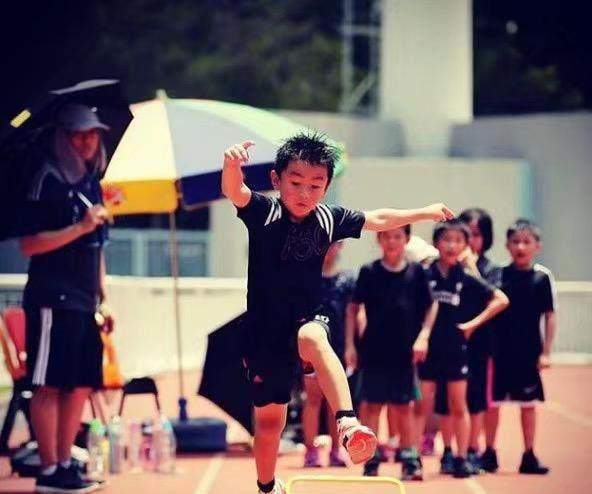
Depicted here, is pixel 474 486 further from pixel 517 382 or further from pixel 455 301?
pixel 455 301

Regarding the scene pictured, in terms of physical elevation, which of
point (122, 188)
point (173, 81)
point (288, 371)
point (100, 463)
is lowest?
point (100, 463)

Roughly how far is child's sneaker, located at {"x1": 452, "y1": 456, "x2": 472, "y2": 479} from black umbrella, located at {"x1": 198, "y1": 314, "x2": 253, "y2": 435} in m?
1.87

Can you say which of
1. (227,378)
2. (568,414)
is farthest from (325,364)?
(568,414)

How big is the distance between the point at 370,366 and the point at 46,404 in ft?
7.32

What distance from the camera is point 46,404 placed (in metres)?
10.3

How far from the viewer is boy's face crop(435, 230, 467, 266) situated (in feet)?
36.7

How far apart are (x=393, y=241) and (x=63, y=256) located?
7.17 ft

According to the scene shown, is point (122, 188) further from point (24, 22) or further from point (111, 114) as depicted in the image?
point (24, 22)

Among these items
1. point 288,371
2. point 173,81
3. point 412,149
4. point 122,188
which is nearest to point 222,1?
point 173,81

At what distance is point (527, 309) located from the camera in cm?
1163

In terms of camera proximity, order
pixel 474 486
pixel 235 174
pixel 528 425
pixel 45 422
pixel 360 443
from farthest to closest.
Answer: pixel 528 425
pixel 474 486
pixel 45 422
pixel 235 174
pixel 360 443

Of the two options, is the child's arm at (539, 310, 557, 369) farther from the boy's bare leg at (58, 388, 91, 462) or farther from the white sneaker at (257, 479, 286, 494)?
the white sneaker at (257, 479, 286, 494)

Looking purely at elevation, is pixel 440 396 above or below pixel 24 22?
below

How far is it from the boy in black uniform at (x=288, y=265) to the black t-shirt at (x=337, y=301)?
335 centimetres
